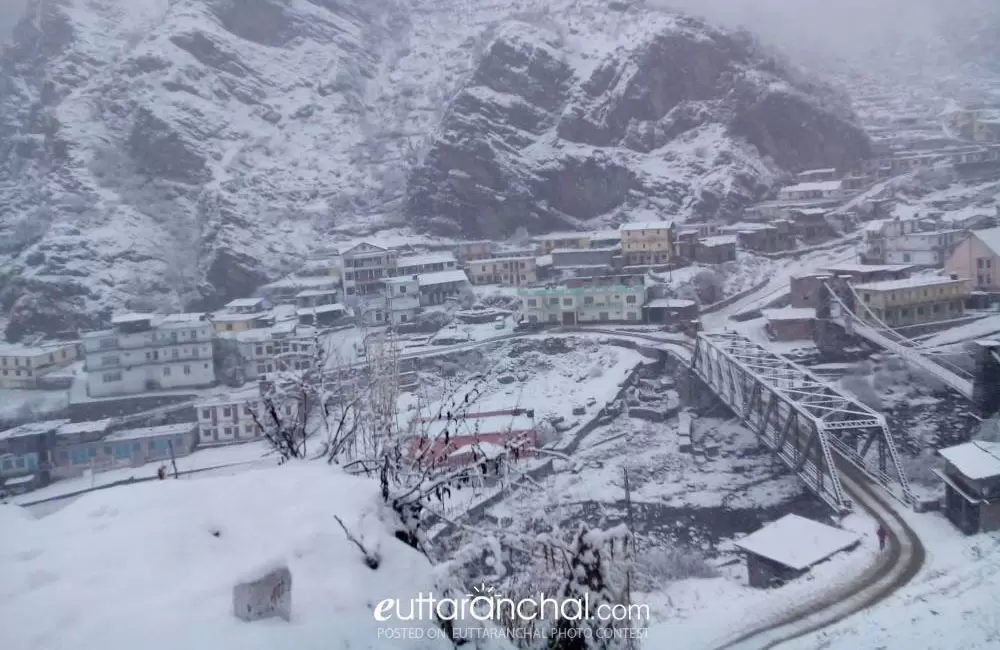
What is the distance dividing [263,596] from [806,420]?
447cm

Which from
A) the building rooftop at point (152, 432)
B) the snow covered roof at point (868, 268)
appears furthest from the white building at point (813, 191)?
the building rooftop at point (152, 432)

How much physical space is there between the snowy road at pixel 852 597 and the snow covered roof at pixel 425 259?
8.56 m

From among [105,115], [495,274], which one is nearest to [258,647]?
[495,274]

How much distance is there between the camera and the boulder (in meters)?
1.33

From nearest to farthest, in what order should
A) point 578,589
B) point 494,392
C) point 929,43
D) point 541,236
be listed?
point 578,589 < point 494,392 < point 541,236 < point 929,43

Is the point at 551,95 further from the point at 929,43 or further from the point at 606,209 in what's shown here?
the point at 929,43

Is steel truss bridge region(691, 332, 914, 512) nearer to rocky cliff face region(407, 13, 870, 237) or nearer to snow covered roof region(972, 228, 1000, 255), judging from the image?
snow covered roof region(972, 228, 1000, 255)

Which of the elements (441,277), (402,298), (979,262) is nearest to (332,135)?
(441,277)

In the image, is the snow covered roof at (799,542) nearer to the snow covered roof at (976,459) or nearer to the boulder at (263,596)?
the snow covered roof at (976,459)

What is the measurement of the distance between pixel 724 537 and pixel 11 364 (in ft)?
22.0

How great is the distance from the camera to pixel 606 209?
48.6 feet

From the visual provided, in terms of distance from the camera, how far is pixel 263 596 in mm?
1341

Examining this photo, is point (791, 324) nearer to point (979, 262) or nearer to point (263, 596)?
point (979, 262)

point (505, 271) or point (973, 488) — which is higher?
point (505, 271)
